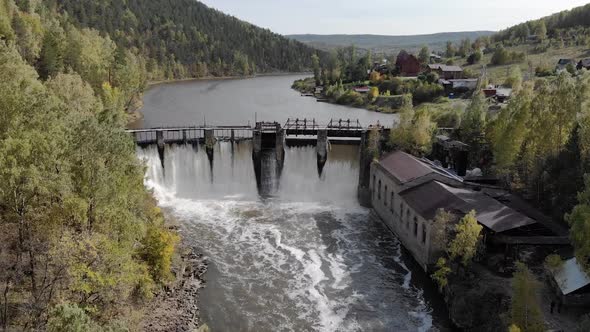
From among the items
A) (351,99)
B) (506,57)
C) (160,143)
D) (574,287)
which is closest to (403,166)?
(574,287)

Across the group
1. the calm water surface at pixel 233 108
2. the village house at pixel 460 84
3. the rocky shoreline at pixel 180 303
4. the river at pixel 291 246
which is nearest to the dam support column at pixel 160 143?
the river at pixel 291 246

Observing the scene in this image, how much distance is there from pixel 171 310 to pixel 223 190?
26.6 metres

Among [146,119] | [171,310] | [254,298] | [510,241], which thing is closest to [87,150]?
[171,310]

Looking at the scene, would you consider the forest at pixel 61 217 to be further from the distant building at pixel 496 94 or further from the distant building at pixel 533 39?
the distant building at pixel 533 39

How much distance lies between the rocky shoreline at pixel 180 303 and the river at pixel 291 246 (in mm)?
806

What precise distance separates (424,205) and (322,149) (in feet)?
65.9

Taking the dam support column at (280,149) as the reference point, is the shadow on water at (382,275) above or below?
below

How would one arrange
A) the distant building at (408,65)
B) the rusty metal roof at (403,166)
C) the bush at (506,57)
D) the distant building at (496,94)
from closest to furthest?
the rusty metal roof at (403,166) → the distant building at (496,94) → the distant building at (408,65) → the bush at (506,57)

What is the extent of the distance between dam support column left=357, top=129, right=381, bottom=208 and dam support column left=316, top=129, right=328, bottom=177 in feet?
14.6

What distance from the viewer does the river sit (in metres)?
36.6

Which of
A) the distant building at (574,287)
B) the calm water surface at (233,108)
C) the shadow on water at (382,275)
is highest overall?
the calm water surface at (233,108)

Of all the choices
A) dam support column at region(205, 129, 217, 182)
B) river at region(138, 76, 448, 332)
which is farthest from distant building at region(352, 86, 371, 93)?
dam support column at region(205, 129, 217, 182)

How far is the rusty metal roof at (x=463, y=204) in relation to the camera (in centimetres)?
3956

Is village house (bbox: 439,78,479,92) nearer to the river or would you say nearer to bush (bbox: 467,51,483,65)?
bush (bbox: 467,51,483,65)
